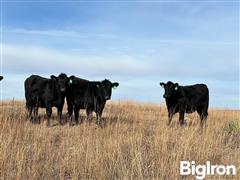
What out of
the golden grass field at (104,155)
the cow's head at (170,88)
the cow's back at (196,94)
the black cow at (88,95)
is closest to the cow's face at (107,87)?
the black cow at (88,95)

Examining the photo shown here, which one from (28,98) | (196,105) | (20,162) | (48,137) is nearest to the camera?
(20,162)

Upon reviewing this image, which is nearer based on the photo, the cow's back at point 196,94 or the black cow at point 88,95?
the black cow at point 88,95

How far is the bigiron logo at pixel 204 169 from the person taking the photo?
8.03 meters

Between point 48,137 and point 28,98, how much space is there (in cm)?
571

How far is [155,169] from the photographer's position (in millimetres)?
8289

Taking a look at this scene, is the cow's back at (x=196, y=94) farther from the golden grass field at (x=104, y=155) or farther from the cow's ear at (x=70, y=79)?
the golden grass field at (x=104, y=155)

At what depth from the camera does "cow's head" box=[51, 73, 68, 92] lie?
14.9 m

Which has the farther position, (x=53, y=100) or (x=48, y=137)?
(x=53, y=100)

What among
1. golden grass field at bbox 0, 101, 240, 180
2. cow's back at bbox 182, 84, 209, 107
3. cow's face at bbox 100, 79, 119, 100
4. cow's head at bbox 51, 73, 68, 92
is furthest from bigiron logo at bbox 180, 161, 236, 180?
cow's back at bbox 182, 84, 209, 107

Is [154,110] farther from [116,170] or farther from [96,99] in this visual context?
[116,170]

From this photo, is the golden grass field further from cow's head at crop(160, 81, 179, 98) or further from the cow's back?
the cow's back

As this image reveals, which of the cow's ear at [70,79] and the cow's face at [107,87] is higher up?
the cow's ear at [70,79]

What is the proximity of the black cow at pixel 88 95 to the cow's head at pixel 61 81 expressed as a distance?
252 millimetres

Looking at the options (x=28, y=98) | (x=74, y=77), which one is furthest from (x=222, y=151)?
(x=28, y=98)
